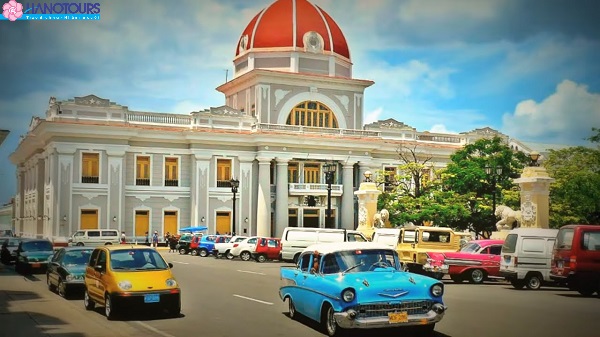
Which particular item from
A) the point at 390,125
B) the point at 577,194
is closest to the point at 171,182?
the point at 390,125

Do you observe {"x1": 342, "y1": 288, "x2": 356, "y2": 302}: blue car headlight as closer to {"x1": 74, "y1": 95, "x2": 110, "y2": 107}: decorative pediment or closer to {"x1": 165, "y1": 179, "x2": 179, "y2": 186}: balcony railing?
{"x1": 74, "y1": 95, "x2": 110, "y2": 107}: decorative pediment

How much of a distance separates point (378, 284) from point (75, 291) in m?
10.9

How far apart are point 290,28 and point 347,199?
1612 cm

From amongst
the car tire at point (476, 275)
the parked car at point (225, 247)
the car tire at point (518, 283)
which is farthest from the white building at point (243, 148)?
the car tire at point (518, 283)

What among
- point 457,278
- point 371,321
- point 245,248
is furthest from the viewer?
point 245,248

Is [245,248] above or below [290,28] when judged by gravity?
below

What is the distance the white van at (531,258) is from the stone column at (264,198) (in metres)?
36.2

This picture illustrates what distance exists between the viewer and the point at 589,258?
19312 millimetres

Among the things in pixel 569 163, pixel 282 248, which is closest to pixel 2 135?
pixel 282 248

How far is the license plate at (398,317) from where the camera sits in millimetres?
11766

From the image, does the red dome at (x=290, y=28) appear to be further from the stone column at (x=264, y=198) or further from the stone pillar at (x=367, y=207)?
the stone pillar at (x=367, y=207)

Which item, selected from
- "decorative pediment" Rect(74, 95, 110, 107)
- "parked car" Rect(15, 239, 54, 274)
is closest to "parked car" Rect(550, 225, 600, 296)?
"parked car" Rect(15, 239, 54, 274)

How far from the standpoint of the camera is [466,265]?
24844 mm

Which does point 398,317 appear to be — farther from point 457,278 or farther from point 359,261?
point 457,278
